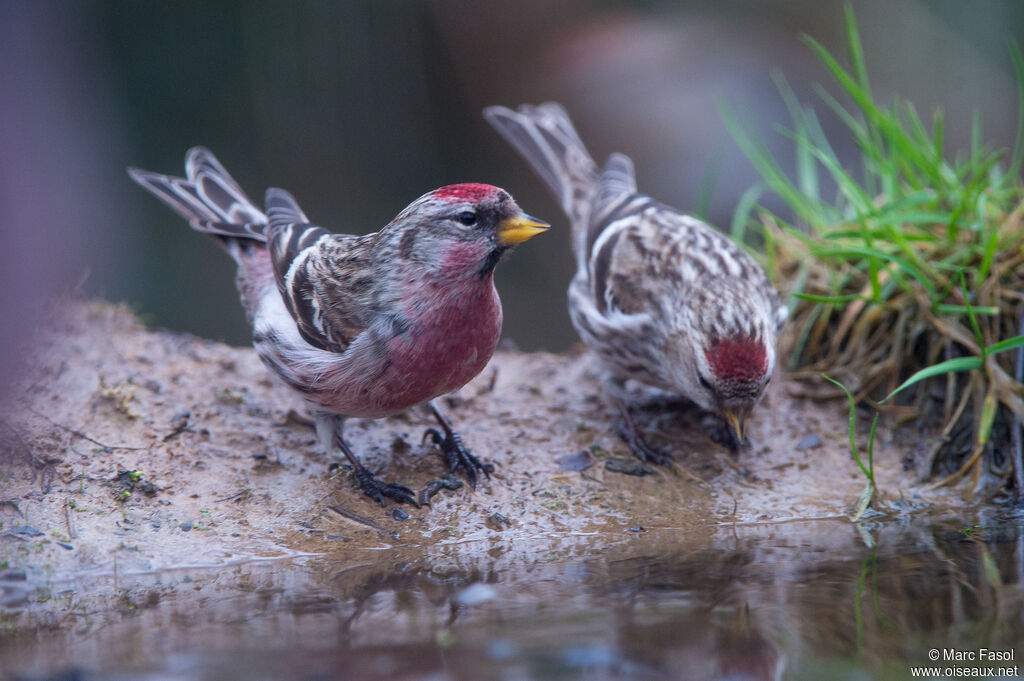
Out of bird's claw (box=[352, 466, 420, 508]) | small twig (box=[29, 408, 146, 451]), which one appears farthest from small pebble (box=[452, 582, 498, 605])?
small twig (box=[29, 408, 146, 451])

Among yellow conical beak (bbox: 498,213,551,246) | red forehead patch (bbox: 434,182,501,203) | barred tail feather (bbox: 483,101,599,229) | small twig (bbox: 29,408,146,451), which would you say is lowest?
small twig (bbox: 29,408,146,451)

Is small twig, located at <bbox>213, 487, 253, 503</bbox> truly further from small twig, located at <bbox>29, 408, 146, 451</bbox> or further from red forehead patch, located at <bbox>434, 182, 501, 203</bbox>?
red forehead patch, located at <bbox>434, 182, 501, 203</bbox>

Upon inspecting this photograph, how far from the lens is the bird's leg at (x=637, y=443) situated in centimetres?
341

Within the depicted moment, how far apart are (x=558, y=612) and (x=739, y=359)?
1365 millimetres

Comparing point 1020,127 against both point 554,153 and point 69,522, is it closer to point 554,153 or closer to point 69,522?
point 554,153

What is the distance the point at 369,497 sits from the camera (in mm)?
3084

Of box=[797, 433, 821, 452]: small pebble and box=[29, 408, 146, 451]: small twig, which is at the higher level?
box=[29, 408, 146, 451]: small twig

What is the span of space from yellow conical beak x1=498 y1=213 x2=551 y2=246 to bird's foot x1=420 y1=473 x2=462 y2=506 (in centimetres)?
90

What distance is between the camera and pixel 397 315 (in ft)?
9.53

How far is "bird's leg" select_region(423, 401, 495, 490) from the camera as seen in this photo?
3246 millimetres

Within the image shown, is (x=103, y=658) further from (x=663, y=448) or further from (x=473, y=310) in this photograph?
(x=663, y=448)

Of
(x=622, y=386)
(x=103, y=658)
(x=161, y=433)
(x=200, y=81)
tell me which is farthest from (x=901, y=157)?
(x=200, y=81)

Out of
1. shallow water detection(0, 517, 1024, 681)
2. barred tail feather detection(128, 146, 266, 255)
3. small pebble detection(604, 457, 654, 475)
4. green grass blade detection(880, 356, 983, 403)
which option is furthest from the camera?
barred tail feather detection(128, 146, 266, 255)

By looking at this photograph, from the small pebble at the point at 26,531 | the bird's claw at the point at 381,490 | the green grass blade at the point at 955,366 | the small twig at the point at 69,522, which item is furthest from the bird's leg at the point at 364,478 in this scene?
the green grass blade at the point at 955,366
